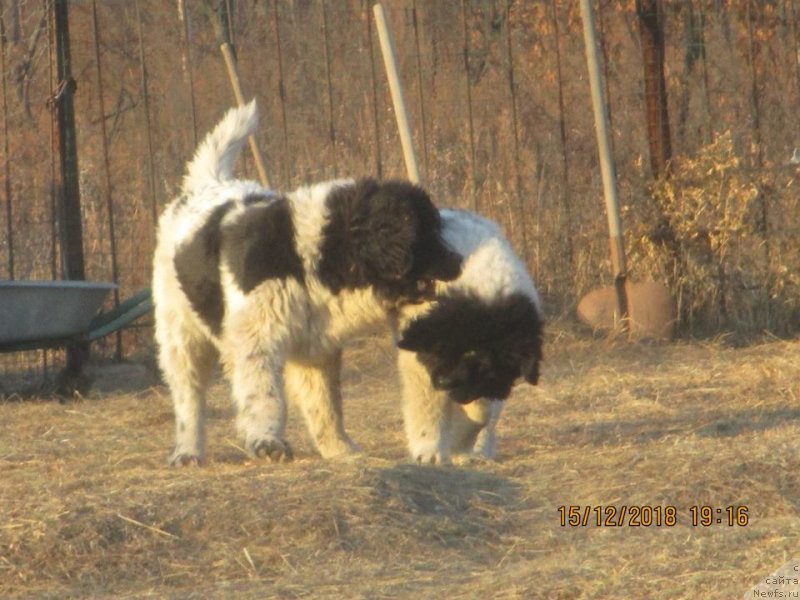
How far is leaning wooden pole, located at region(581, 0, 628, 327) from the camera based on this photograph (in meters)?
8.92

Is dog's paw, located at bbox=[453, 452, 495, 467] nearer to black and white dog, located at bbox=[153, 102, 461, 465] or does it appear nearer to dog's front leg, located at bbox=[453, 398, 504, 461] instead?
dog's front leg, located at bbox=[453, 398, 504, 461]

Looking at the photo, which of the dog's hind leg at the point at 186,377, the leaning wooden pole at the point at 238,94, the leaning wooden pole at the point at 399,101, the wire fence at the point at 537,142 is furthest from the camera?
the wire fence at the point at 537,142

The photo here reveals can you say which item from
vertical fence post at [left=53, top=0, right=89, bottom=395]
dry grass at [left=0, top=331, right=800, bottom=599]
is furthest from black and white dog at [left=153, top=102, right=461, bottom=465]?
vertical fence post at [left=53, top=0, right=89, bottom=395]

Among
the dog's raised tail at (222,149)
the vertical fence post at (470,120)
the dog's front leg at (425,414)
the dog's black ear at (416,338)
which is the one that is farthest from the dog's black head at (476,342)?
the vertical fence post at (470,120)

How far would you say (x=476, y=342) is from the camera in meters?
5.31

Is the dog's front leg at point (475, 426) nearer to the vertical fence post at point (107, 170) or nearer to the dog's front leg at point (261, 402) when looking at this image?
the dog's front leg at point (261, 402)

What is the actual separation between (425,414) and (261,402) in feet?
2.16

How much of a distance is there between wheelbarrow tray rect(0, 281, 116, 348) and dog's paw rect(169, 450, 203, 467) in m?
2.40

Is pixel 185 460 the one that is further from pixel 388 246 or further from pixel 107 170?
pixel 107 170

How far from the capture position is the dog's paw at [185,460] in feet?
19.2

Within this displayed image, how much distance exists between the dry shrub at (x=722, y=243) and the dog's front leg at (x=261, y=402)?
4.41 meters

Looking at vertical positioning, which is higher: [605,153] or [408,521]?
[605,153]

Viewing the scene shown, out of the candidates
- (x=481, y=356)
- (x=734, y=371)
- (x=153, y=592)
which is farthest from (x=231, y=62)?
(x=153, y=592)
